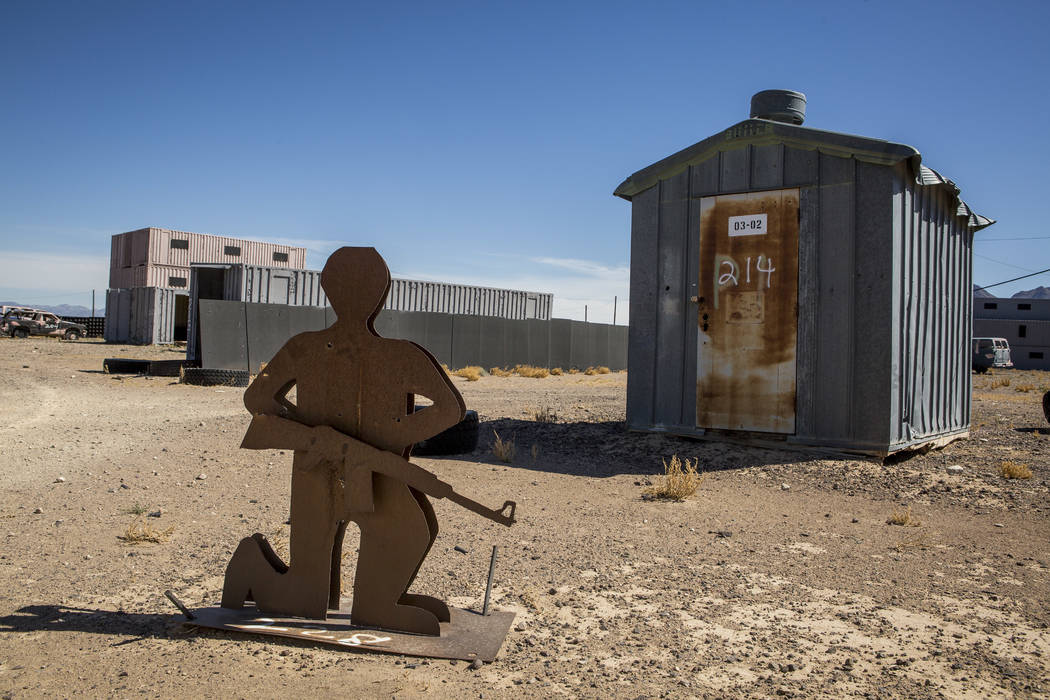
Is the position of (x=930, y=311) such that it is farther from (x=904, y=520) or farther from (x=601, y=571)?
(x=601, y=571)

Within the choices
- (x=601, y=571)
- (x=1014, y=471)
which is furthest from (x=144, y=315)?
(x=1014, y=471)

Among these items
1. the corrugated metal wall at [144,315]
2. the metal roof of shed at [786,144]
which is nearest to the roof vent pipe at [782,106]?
the metal roof of shed at [786,144]

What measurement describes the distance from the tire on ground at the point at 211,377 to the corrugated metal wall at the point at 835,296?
33.4 ft

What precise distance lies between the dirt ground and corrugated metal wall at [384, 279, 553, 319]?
63.8 feet

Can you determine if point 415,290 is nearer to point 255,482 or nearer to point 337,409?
point 255,482

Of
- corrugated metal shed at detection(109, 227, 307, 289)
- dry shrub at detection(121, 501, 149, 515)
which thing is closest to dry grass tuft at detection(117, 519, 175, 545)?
dry shrub at detection(121, 501, 149, 515)

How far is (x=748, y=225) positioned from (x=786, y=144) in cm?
100

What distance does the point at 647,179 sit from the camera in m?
9.83

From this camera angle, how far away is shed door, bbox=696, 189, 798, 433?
8727 millimetres

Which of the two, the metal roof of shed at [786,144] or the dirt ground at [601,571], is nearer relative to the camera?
the dirt ground at [601,571]

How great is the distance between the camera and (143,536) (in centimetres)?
521

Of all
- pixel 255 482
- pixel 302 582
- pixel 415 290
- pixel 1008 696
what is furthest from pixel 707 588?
pixel 415 290

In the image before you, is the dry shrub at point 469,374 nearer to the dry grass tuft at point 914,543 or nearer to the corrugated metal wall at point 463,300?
the corrugated metal wall at point 463,300

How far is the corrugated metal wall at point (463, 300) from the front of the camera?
2925 centimetres
